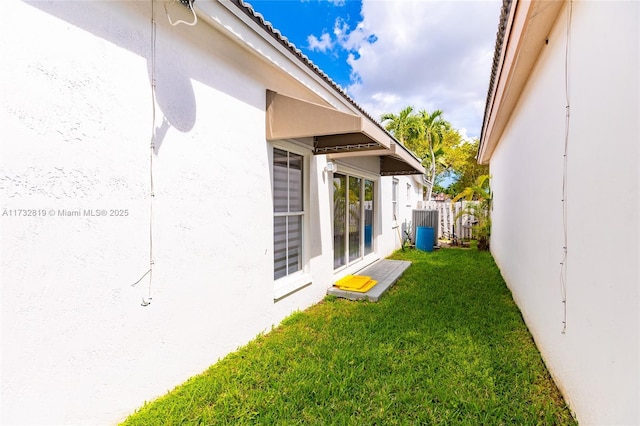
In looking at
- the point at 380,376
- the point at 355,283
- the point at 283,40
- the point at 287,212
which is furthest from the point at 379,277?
the point at 283,40

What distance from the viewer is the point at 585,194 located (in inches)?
118

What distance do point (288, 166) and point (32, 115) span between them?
433 centimetres

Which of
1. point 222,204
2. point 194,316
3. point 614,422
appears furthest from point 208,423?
point 614,422

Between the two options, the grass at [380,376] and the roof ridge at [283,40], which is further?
the roof ridge at [283,40]

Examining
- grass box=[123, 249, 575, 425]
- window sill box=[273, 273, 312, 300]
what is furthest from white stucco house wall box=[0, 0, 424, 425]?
grass box=[123, 249, 575, 425]

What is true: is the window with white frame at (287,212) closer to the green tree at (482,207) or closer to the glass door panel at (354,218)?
the glass door panel at (354,218)

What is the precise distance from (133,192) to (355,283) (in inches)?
243

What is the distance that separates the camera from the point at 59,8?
2.62m

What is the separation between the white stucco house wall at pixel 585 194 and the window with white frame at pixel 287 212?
14.3ft

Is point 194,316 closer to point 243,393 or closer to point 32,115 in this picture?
point 243,393

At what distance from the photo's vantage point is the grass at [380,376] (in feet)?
10.8

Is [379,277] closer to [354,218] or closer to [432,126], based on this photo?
[354,218]

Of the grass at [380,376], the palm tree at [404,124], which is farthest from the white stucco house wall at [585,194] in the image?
the palm tree at [404,124]

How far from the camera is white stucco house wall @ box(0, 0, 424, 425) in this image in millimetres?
2455
